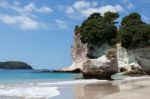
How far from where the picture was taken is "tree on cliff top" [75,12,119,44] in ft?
260

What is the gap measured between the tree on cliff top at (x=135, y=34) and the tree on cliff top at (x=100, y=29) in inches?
217

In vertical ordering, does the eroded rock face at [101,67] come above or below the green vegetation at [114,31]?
below

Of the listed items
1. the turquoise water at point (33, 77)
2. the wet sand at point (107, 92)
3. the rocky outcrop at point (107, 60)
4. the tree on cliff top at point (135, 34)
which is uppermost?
the tree on cliff top at point (135, 34)

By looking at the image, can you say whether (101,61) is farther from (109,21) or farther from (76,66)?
(76,66)

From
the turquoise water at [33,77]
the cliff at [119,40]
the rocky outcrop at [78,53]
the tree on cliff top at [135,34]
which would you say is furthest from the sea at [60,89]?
the rocky outcrop at [78,53]

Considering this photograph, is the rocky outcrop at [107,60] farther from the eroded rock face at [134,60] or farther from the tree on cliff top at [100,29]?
the tree on cliff top at [100,29]

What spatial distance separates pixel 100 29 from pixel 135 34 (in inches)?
457

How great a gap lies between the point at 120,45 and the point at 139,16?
831 cm

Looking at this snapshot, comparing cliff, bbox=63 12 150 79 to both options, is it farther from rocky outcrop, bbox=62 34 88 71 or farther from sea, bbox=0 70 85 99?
sea, bbox=0 70 85 99

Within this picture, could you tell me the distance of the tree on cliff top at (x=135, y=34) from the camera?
68500 mm

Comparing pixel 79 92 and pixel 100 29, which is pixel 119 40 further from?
pixel 79 92

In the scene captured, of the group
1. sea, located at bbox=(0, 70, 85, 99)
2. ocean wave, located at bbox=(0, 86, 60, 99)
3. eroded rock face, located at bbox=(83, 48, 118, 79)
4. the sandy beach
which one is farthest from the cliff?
ocean wave, located at bbox=(0, 86, 60, 99)

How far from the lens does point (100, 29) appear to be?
79250 mm

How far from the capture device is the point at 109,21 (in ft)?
281
